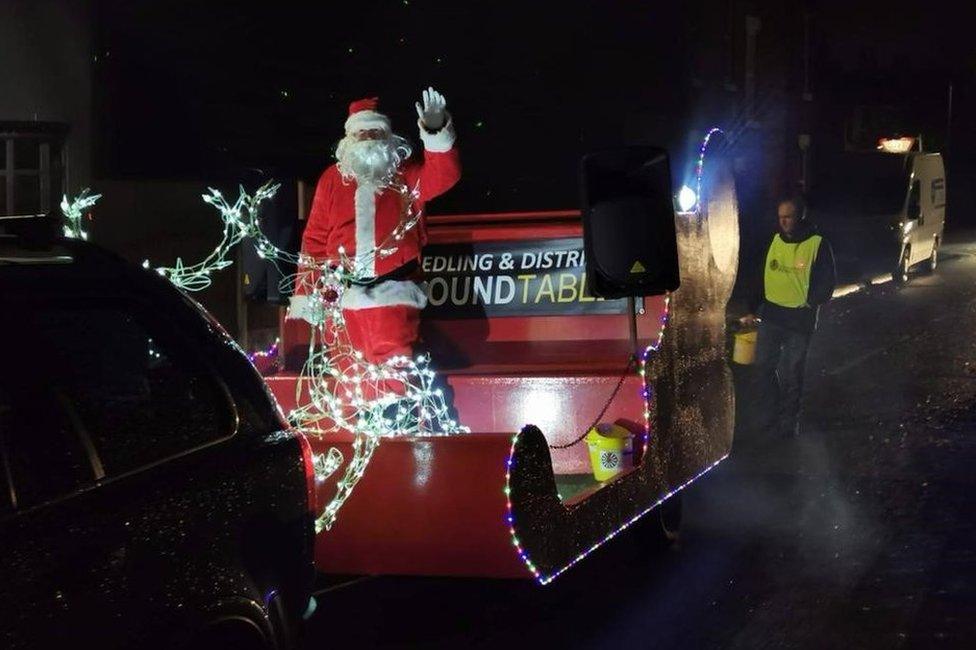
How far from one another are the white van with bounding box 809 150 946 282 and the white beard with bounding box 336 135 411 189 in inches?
687

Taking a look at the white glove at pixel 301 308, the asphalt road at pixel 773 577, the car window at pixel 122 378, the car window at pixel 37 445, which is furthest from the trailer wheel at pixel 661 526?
the car window at pixel 37 445

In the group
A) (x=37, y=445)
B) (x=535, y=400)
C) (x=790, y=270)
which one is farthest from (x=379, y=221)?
(x=790, y=270)

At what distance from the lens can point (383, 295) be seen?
6574 millimetres

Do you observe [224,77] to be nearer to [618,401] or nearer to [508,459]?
[618,401]

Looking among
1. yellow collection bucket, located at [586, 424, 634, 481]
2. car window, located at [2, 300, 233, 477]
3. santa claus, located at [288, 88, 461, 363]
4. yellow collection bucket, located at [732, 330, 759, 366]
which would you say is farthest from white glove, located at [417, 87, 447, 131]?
yellow collection bucket, located at [732, 330, 759, 366]

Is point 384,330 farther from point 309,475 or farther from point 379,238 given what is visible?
point 309,475

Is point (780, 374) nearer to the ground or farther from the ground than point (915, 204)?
nearer to the ground

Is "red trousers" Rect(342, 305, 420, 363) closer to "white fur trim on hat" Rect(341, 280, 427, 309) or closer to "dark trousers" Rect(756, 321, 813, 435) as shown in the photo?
"white fur trim on hat" Rect(341, 280, 427, 309)

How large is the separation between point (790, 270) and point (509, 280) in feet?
12.6

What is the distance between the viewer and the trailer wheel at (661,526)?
7.11m

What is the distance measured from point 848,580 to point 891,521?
127 centimetres

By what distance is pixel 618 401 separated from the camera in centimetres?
666

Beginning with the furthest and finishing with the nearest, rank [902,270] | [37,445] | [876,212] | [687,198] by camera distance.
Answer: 1. [876,212]
2. [902,270]
3. [687,198]
4. [37,445]

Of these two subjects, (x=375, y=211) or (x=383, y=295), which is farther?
(x=375, y=211)
